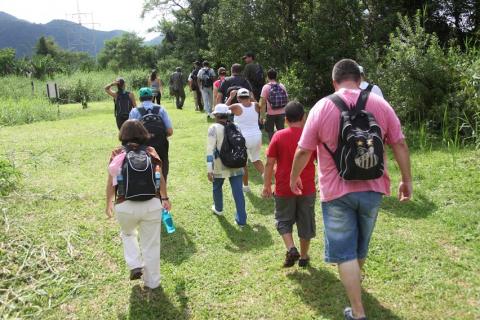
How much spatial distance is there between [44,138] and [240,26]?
282 inches

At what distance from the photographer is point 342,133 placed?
9.94 ft

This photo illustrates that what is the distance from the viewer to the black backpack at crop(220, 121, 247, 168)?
17.1ft

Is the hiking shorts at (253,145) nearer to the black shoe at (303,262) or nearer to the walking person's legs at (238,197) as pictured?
the walking person's legs at (238,197)

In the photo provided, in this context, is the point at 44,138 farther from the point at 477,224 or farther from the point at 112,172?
the point at 477,224

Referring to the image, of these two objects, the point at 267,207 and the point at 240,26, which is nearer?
the point at 267,207

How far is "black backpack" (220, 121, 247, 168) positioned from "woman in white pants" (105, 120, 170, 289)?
128 cm

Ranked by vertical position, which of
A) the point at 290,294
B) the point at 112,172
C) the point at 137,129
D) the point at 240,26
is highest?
the point at 240,26

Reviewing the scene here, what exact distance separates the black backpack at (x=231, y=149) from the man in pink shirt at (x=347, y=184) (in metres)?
1.98

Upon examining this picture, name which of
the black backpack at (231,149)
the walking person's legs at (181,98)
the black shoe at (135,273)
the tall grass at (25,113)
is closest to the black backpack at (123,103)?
the black backpack at (231,149)

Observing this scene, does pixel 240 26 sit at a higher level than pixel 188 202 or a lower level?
higher

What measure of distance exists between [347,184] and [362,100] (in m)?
0.60

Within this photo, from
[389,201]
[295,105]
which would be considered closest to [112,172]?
[295,105]

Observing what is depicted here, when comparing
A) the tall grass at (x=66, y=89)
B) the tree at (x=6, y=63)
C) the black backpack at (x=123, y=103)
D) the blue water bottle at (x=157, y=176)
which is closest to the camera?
the blue water bottle at (x=157, y=176)

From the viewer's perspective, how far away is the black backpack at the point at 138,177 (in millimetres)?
3725
